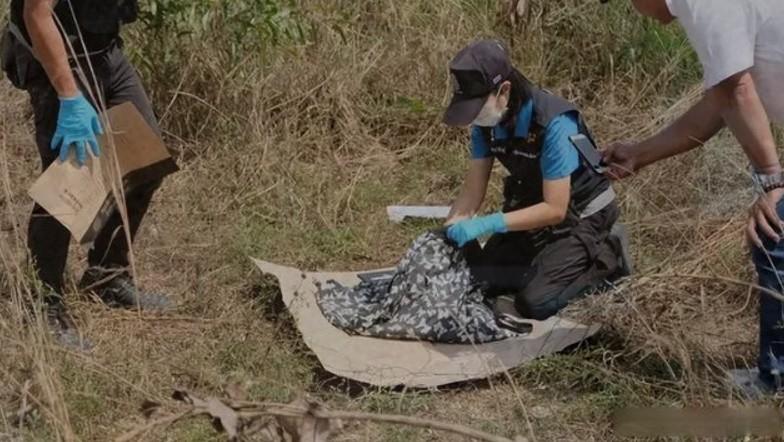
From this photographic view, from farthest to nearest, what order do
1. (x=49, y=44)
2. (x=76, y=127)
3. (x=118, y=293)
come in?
(x=118, y=293), (x=76, y=127), (x=49, y=44)

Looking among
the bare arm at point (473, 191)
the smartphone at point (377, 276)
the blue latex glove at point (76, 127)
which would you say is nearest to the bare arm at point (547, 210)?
the bare arm at point (473, 191)

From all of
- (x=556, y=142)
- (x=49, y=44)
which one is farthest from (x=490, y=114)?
(x=49, y=44)

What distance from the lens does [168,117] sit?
5230 mm

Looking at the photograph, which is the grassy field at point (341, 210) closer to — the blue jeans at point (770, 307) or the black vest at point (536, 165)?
the blue jeans at point (770, 307)

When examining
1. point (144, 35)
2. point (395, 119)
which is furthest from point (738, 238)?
point (144, 35)

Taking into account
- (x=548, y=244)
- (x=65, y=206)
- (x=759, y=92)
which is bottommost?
(x=548, y=244)

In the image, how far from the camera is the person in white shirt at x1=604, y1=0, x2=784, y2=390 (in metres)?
2.83

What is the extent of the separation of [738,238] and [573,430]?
1191 millimetres

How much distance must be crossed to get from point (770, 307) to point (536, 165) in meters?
0.94

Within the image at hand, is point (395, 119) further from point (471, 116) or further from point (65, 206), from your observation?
point (65, 206)

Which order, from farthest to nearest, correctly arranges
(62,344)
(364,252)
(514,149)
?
(364,252) < (514,149) < (62,344)

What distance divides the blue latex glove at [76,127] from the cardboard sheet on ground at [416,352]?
81cm

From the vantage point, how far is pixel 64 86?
137 inches

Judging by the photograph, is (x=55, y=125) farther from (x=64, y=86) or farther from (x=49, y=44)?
(x=49, y=44)
